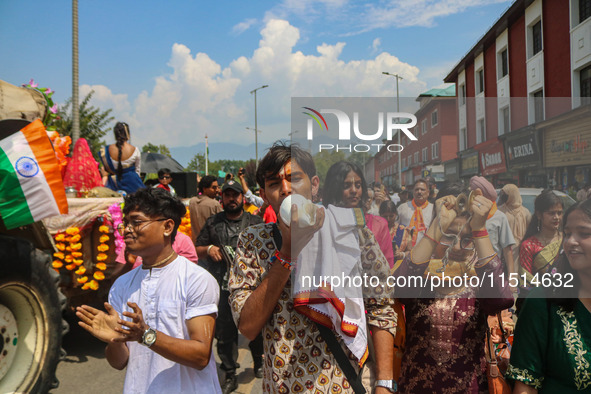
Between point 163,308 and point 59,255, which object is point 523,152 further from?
point 59,255

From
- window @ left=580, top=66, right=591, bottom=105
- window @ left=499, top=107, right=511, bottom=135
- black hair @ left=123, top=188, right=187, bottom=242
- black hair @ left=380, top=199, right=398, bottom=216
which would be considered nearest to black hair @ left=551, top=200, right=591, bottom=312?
window @ left=499, top=107, right=511, bottom=135

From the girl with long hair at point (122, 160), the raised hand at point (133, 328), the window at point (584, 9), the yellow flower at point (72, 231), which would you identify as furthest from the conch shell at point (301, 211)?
the window at point (584, 9)

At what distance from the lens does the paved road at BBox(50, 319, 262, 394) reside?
13.9ft

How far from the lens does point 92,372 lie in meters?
4.60

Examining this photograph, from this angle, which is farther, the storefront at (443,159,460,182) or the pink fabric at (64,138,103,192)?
the pink fabric at (64,138,103,192)

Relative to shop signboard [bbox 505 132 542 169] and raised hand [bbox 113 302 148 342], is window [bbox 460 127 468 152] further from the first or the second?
raised hand [bbox 113 302 148 342]

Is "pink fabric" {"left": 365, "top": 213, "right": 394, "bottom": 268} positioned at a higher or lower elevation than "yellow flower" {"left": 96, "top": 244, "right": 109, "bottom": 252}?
higher

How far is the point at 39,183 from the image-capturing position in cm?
324

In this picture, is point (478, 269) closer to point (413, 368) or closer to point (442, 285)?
point (442, 285)

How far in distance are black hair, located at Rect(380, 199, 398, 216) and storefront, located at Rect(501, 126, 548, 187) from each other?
15.3 inches

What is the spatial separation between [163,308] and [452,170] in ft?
4.40

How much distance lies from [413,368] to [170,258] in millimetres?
1207

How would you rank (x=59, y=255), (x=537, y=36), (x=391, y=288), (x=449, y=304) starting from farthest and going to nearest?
(x=537, y=36) → (x=59, y=255) → (x=449, y=304) → (x=391, y=288)

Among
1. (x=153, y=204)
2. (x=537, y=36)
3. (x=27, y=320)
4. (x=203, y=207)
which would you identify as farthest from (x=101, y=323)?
(x=537, y=36)
